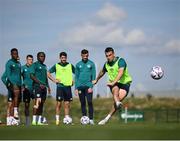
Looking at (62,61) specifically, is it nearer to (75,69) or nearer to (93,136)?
(75,69)

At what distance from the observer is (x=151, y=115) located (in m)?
45.5

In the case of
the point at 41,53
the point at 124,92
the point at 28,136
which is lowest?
the point at 28,136

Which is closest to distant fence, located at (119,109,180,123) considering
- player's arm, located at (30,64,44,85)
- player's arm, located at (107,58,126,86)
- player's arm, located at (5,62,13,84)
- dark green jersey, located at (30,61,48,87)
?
dark green jersey, located at (30,61,48,87)

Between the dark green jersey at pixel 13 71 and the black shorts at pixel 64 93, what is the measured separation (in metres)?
1.21

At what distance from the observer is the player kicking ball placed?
55.0 ft

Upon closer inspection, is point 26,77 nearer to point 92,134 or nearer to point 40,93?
point 40,93

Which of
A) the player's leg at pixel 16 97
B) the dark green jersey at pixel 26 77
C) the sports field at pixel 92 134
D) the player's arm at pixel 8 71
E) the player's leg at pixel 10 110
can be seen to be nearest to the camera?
the sports field at pixel 92 134

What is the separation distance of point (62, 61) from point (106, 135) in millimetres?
6408

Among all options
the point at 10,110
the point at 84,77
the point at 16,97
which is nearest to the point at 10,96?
the point at 16,97

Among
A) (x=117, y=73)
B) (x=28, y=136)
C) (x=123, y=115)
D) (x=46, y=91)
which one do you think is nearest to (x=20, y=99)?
(x=46, y=91)

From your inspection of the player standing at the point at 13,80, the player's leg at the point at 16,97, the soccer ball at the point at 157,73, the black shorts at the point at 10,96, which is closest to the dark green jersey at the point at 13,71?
the player standing at the point at 13,80

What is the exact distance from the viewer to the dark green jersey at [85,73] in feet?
57.6

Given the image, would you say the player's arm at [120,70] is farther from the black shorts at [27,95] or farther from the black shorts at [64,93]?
the black shorts at [27,95]

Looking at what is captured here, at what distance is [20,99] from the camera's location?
17.8m
